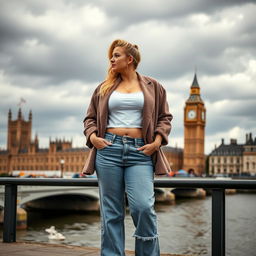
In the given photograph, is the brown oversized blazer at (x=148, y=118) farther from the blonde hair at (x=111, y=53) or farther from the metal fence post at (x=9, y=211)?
the metal fence post at (x=9, y=211)

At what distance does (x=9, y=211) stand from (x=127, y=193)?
1.54 metres

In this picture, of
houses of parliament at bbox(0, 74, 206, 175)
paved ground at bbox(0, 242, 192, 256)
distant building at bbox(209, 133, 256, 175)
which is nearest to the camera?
paved ground at bbox(0, 242, 192, 256)

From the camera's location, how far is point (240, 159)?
87.2m

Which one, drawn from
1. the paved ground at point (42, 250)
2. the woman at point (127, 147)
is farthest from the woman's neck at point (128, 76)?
the paved ground at point (42, 250)

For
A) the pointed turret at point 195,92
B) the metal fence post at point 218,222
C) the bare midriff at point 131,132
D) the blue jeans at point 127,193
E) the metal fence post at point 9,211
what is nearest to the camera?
the blue jeans at point 127,193

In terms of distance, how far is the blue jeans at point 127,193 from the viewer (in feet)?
7.73

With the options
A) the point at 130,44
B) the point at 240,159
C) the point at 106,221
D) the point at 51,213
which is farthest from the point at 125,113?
the point at 240,159

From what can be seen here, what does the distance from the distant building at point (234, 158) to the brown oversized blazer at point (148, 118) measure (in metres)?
85.9

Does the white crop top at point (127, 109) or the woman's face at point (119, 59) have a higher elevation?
the woman's face at point (119, 59)

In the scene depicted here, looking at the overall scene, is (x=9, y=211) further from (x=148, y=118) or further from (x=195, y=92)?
(x=195, y=92)

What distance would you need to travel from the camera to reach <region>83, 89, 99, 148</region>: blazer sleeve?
254 centimetres

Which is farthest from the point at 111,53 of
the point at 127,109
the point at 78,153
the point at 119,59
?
the point at 78,153

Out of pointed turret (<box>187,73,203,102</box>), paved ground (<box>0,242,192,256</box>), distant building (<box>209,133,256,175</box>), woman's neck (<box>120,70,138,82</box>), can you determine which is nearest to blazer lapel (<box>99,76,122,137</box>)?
woman's neck (<box>120,70,138,82</box>)

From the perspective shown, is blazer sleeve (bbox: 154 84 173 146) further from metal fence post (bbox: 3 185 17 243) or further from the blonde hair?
metal fence post (bbox: 3 185 17 243)
